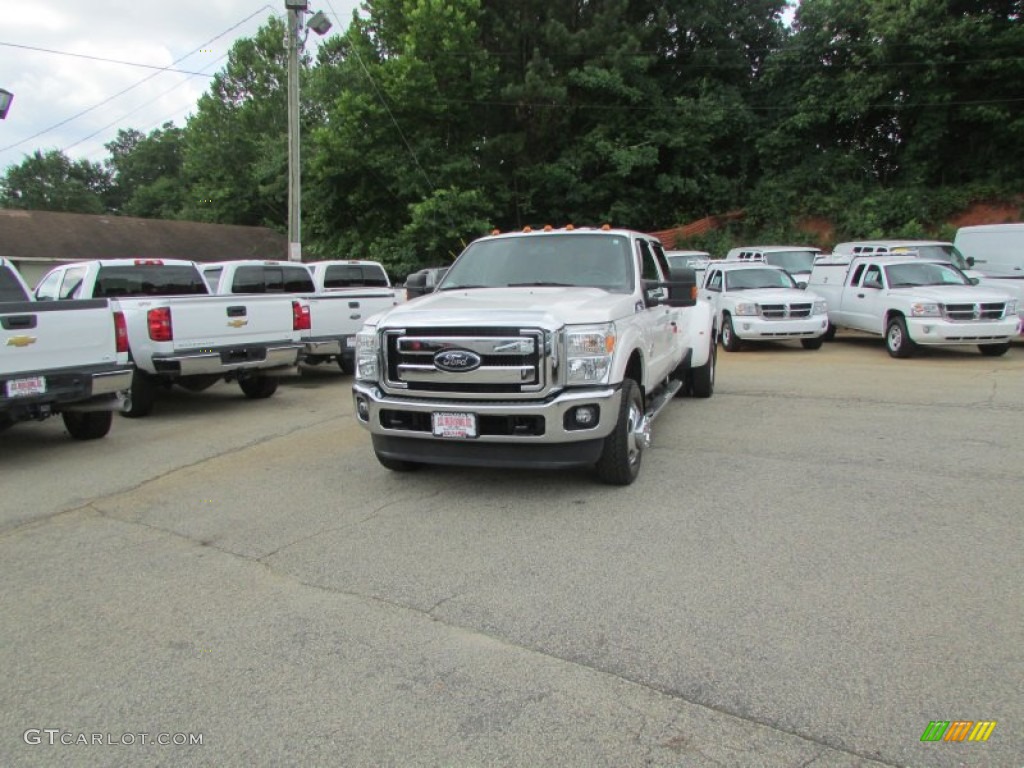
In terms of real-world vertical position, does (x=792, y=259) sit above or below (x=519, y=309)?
above

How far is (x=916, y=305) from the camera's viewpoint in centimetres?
1282

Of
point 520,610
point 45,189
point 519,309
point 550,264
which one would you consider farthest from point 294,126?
point 45,189

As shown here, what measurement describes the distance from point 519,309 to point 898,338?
35.0ft

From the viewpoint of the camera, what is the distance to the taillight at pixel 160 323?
8641 millimetres

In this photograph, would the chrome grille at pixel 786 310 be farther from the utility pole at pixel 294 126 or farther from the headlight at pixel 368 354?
the utility pole at pixel 294 126

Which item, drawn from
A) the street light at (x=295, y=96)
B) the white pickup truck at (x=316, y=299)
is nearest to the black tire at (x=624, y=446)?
the white pickup truck at (x=316, y=299)

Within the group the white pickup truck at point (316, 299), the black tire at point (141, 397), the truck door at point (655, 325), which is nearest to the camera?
the truck door at point (655, 325)

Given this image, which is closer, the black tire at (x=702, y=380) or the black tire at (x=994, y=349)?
the black tire at (x=702, y=380)

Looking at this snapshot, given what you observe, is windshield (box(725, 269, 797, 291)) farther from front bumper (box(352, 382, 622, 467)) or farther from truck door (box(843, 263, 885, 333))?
front bumper (box(352, 382, 622, 467))

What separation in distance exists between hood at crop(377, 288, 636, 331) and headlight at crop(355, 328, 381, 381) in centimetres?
15

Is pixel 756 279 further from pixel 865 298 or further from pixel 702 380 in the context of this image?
pixel 702 380

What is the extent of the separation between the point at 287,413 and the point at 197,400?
208cm

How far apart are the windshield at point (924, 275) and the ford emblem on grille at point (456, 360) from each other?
11.6 metres

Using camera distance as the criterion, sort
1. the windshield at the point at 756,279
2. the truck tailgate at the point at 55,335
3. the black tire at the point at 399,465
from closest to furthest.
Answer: the black tire at the point at 399,465, the truck tailgate at the point at 55,335, the windshield at the point at 756,279
